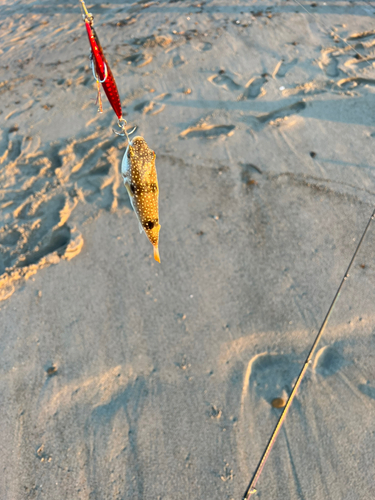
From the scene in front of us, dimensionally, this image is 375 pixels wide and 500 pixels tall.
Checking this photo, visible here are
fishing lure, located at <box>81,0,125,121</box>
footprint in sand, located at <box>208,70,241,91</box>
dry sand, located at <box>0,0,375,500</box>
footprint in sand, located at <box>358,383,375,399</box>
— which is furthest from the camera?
footprint in sand, located at <box>208,70,241,91</box>

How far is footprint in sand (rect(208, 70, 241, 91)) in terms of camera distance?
502cm

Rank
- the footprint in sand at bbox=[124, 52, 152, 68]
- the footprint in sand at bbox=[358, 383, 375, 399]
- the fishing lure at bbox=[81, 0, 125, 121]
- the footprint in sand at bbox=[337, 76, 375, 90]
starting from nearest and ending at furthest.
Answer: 1. the fishing lure at bbox=[81, 0, 125, 121]
2. the footprint in sand at bbox=[358, 383, 375, 399]
3. the footprint in sand at bbox=[337, 76, 375, 90]
4. the footprint in sand at bbox=[124, 52, 152, 68]

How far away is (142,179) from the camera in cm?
143

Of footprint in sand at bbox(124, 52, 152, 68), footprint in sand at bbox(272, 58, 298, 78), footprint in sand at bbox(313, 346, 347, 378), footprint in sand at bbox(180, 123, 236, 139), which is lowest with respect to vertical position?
footprint in sand at bbox(313, 346, 347, 378)

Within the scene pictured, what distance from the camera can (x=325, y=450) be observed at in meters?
2.47

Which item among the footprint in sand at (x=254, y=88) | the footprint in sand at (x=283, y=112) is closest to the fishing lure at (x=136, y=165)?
the footprint in sand at (x=283, y=112)

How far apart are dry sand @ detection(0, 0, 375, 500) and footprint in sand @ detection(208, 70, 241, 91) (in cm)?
5

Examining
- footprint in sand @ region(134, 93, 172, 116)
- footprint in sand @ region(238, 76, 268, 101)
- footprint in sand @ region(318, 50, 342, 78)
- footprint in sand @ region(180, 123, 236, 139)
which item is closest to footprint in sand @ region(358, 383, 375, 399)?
footprint in sand @ region(180, 123, 236, 139)

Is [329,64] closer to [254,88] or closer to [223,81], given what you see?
[254,88]

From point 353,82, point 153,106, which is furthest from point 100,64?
point 353,82

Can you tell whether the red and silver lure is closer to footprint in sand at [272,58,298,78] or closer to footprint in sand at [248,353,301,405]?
footprint in sand at [248,353,301,405]

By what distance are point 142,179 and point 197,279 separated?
6.69 ft

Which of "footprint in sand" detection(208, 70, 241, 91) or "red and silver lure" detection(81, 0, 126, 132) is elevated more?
"red and silver lure" detection(81, 0, 126, 132)

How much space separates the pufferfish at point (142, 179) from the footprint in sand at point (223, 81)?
4.19 metres
